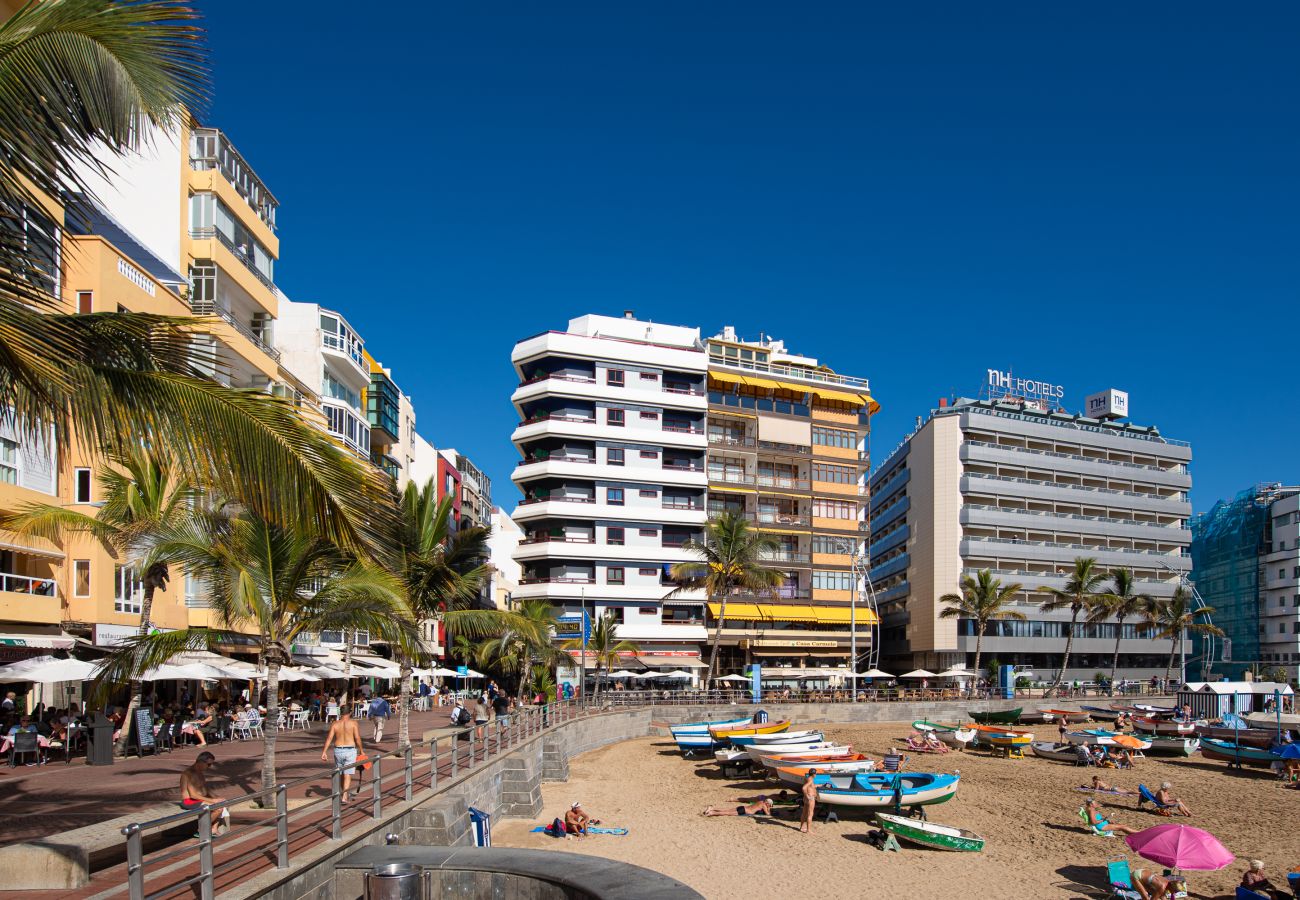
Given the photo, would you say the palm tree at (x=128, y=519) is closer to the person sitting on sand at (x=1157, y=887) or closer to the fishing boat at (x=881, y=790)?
the fishing boat at (x=881, y=790)

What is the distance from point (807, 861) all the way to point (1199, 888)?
25.1ft

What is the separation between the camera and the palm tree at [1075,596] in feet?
249

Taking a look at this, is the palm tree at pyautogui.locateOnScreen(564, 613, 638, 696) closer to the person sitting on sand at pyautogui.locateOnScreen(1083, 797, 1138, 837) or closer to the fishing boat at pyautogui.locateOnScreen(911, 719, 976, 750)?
the fishing boat at pyautogui.locateOnScreen(911, 719, 976, 750)

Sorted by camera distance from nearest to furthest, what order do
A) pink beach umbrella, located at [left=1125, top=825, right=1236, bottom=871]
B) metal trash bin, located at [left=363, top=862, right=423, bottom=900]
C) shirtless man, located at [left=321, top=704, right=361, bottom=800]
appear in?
metal trash bin, located at [left=363, top=862, right=423, bottom=900], shirtless man, located at [left=321, top=704, right=361, bottom=800], pink beach umbrella, located at [left=1125, top=825, right=1236, bottom=871]

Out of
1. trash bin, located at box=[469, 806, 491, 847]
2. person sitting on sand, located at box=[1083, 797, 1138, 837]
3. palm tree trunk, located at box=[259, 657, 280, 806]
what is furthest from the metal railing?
person sitting on sand, located at box=[1083, 797, 1138, 837]

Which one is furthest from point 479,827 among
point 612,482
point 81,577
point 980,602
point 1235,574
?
point 1235,574

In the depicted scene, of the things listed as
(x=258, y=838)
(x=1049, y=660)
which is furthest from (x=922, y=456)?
(x=258, y=838)

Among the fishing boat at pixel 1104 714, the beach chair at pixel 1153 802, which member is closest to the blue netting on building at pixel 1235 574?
the fishing boat at pixel 1104 714

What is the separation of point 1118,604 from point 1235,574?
35225 mm

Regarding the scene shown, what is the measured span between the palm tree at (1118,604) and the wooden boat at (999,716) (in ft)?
82.7

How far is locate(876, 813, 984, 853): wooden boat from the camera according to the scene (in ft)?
74.9

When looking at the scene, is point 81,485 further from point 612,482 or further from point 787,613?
point 787,613

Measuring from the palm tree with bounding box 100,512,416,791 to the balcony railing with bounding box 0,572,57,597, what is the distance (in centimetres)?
1160

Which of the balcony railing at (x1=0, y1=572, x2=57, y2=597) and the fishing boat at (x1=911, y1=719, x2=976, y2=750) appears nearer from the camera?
the balcony railing at (x1=0, y1=572, x2=57, y2=597)
